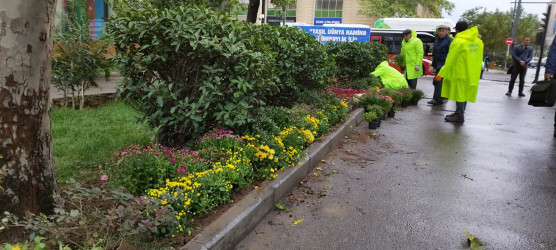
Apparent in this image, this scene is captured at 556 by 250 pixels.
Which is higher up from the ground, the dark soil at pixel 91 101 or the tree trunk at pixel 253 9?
the tree trunk at pixel 253 9

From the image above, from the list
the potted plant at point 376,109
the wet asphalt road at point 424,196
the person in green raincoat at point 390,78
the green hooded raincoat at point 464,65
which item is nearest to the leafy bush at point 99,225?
the wet asphalt road at point 424,196

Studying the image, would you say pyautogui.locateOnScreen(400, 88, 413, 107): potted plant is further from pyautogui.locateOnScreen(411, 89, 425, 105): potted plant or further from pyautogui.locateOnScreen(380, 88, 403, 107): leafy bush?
pyautogui.locateOnScreen(380, 88, 403, 107): leafy bush

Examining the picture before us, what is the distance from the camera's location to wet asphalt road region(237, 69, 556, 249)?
3.29 metres

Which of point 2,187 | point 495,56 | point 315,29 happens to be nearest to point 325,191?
point 2,187

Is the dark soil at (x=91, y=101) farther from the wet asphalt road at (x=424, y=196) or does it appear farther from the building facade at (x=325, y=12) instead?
the building facade at (x=325, y=12)

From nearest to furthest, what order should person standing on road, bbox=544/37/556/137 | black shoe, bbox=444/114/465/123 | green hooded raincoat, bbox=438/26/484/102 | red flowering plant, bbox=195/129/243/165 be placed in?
1. red flowering plant, bbox=195/129/243/165
2. person standing on road, bbox=544/37/556/137
3. green hooded raincoat, bbox=438/26/484/102
4. black shoe, bbox=444/114/465/123

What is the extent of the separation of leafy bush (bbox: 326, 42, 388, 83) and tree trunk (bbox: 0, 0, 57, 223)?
833 centimetres

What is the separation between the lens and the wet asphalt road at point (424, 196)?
3285mm

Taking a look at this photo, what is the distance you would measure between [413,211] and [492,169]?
2.05 meters

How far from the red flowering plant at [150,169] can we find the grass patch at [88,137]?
0.64m

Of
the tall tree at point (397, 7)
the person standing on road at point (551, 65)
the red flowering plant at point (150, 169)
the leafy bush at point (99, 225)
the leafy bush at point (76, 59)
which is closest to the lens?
the leafy bush at point (99, 225)

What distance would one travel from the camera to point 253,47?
176 inches

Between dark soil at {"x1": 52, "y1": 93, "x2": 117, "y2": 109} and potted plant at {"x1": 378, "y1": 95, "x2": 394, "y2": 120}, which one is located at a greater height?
potted plant at {"x1": 378, "y1": 95, "x2": 394, "y2": 120}

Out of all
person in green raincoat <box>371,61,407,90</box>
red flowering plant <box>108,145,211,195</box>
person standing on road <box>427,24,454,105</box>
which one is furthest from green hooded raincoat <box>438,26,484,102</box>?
red flowering plant <box>108,145,211,195</box>
